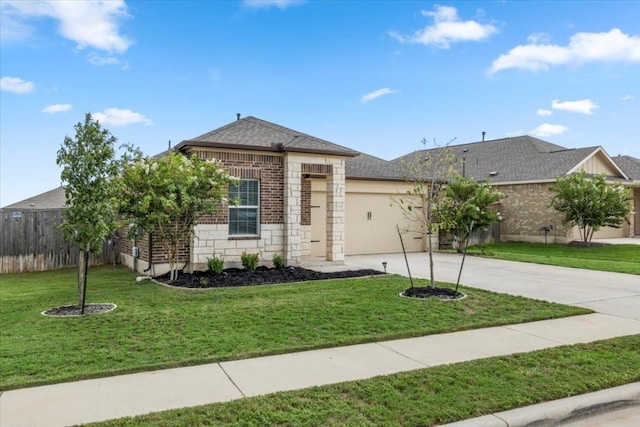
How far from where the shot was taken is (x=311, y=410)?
11.4 ft

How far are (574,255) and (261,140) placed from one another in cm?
1230

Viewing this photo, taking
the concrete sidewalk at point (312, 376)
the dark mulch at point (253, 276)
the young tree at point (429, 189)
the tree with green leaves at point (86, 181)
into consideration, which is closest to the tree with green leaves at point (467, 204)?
the young tree at point (429, 189)

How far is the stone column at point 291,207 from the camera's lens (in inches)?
464

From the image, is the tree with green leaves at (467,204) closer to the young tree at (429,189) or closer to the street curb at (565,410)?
the young tree at (429,189)

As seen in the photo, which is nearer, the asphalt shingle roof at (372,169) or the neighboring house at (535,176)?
the asphalt shingle roof at (372,169)

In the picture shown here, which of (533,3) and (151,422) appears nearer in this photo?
(151,422)

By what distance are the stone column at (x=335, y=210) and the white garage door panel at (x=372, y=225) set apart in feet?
8.54

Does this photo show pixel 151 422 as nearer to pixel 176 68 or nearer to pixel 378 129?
pixel 176 68

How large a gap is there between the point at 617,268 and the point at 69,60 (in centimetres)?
1647

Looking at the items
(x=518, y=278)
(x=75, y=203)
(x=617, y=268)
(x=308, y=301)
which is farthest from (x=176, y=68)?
(x=617, y=268)

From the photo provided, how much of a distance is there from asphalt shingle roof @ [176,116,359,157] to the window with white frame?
101 centimetres

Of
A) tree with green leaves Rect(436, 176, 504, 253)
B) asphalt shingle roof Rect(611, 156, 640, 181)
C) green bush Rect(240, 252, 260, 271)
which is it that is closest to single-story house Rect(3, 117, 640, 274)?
green bush Rect(240, 252, 260, 271)

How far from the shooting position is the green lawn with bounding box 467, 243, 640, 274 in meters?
12.7

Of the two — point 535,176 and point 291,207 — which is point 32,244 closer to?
point 291,207
